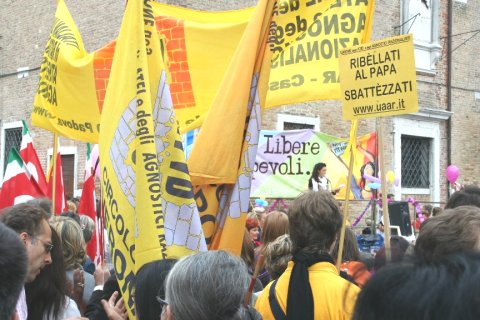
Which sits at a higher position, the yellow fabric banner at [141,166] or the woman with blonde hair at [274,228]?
the yellow fabric banner at [141,166]

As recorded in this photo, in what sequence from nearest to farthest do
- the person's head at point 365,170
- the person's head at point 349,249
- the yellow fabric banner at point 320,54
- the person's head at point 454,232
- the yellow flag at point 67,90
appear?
the person's head at point 454,232, the person's head at point 349,249, the yellow fabric banner at point 320,54, the yellow flag at point 67,90, the person's head at point 365,170

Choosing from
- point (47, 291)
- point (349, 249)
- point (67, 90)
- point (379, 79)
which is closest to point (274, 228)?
point (349, 249)

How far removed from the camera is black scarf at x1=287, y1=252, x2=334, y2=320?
2.85 metres

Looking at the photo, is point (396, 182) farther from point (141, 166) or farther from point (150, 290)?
point (150, 290)

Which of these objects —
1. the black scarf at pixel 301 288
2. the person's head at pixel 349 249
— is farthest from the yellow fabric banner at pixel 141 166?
the person's head at pixel 349 249

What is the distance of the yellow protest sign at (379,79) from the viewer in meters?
4.32

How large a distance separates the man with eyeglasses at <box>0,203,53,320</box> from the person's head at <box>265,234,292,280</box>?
4.19ft

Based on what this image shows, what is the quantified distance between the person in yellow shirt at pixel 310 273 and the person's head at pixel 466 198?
3.75 ft

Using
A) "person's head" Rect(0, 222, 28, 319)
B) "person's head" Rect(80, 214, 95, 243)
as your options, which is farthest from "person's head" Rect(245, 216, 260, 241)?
"person's head" Rect(0, 222, 28, 319)

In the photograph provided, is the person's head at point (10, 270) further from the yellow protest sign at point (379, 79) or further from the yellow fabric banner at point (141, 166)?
the yellow protest sign at point (379, 79)

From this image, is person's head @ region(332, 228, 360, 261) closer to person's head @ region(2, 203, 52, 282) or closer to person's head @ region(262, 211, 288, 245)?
person's head @ region(262, 211, 288, 245)

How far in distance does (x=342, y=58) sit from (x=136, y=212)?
80.1 inches

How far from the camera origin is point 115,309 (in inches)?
125

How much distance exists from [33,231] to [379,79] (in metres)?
2.46
